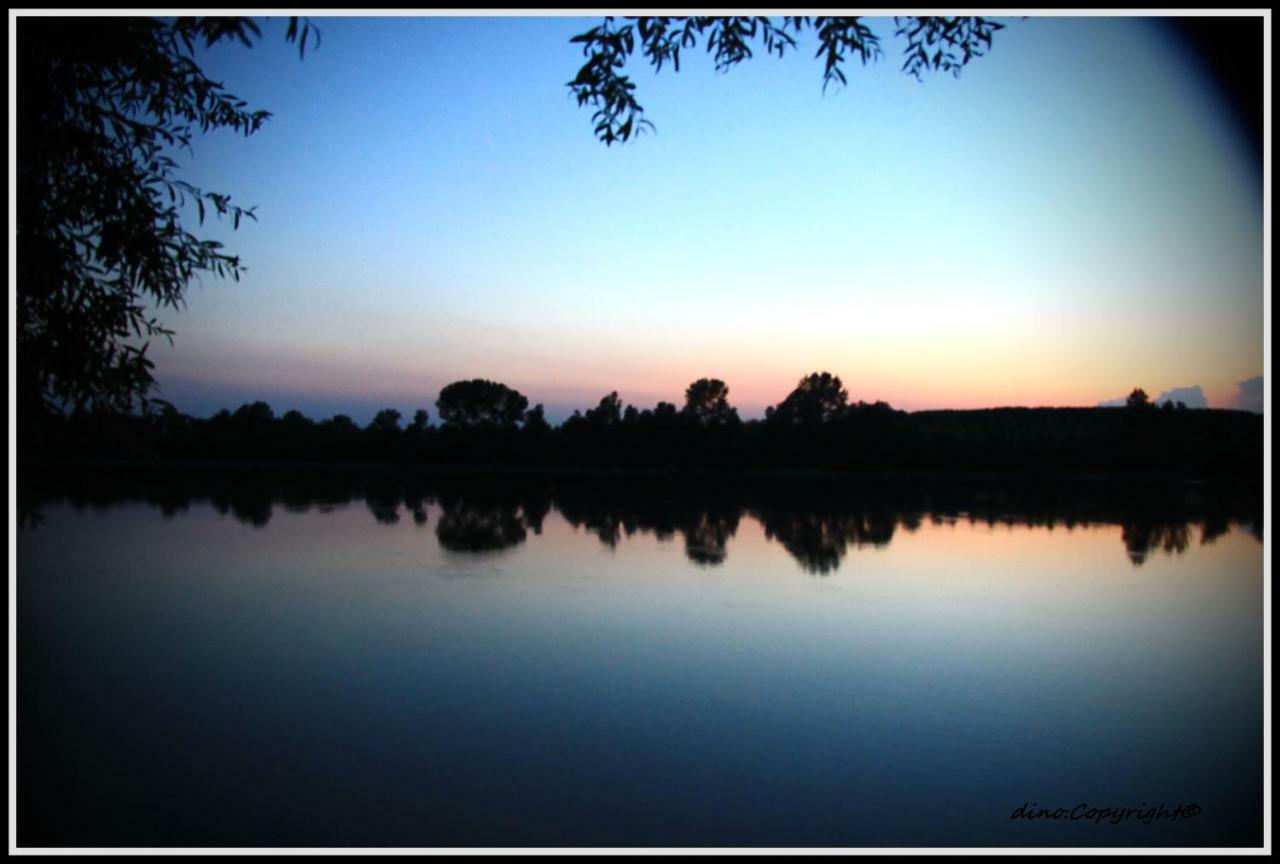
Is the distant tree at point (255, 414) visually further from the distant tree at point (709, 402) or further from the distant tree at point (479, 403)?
the distant tree at point (709, 402)

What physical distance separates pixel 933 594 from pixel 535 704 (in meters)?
5.12

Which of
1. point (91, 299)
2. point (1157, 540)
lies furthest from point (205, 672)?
point (1157, 540)

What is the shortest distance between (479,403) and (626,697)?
40262mm

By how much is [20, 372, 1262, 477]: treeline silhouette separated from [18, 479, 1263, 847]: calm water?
23.0m

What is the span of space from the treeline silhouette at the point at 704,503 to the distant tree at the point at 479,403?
1193 centimetres

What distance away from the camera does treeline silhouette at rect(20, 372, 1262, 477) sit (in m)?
32.4

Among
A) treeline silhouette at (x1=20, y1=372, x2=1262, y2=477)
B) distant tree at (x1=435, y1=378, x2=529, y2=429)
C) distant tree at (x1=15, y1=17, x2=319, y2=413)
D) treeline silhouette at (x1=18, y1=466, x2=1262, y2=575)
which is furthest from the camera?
distant tree at (x1=435, y1=378, x2=529, y2=429)

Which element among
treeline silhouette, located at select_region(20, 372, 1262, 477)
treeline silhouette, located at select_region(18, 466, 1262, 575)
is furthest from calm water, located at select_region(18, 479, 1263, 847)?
treeline silhouette, located at select_region(20, 372, 1262, 477)

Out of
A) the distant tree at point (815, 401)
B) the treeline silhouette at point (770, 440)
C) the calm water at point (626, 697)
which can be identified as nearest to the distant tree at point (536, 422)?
the treeline silhouette at point (770, 440)

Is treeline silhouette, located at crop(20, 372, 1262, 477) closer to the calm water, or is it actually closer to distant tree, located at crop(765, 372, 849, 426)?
distant tree, located at crop(765, 372, 849, 426)

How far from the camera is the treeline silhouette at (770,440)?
32.4m

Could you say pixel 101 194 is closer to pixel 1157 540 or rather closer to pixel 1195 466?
pixel 1157 540

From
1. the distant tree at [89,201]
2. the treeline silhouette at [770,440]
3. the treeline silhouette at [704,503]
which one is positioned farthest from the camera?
the treeline silhouette at [770,440]

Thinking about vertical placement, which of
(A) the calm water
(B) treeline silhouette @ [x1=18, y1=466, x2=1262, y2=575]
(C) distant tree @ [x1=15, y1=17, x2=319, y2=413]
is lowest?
(A) the calm water
